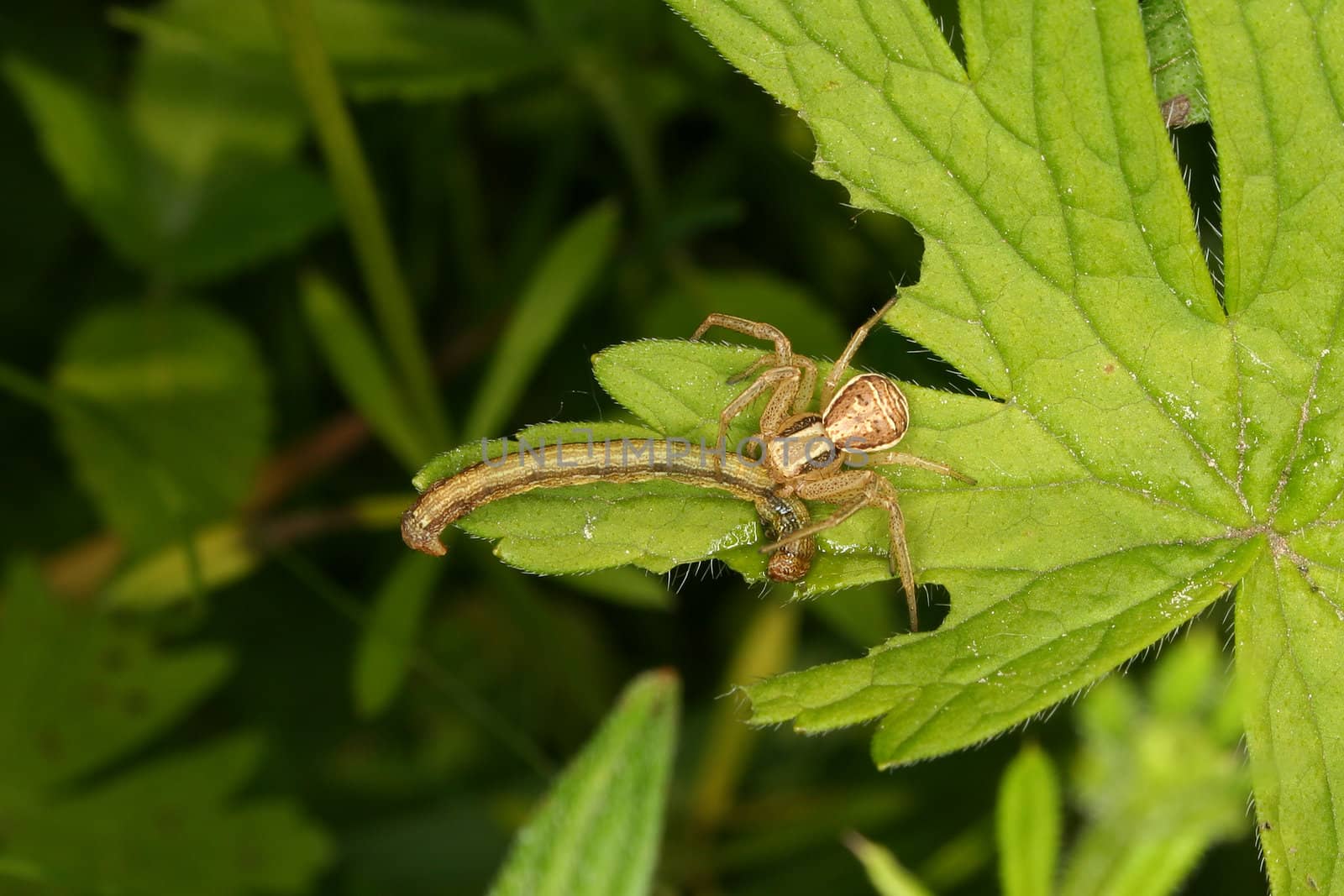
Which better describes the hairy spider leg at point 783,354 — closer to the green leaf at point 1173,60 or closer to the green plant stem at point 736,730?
the green leaf at point 1173,60

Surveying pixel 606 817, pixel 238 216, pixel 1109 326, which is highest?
pixel 238 216

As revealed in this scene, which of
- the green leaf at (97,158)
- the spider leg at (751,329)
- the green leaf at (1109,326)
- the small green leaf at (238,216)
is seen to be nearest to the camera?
the green leaf at (1109,326)

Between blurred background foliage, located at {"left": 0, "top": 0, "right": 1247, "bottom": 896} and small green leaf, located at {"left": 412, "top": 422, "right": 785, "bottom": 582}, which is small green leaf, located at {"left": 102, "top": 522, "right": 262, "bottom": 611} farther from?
small green leaf, located at {"left": 412, "top": 422, "right": 785, "bottom": 582}

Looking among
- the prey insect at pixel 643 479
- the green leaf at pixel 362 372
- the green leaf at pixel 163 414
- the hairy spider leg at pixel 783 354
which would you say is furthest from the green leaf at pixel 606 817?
the green leaf at pixel 163 414

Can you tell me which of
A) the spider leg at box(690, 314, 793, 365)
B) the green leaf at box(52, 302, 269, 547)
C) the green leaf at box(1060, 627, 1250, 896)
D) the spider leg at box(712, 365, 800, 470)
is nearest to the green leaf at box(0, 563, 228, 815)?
the green leaf at box(52, 302, 269, 547)

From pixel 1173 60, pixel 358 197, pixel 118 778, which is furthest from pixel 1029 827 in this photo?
pixel 118 778

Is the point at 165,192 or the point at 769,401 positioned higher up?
the point at 165,192

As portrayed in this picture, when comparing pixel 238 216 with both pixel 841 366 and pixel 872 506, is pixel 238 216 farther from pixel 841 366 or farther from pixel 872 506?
pixel 872 506
